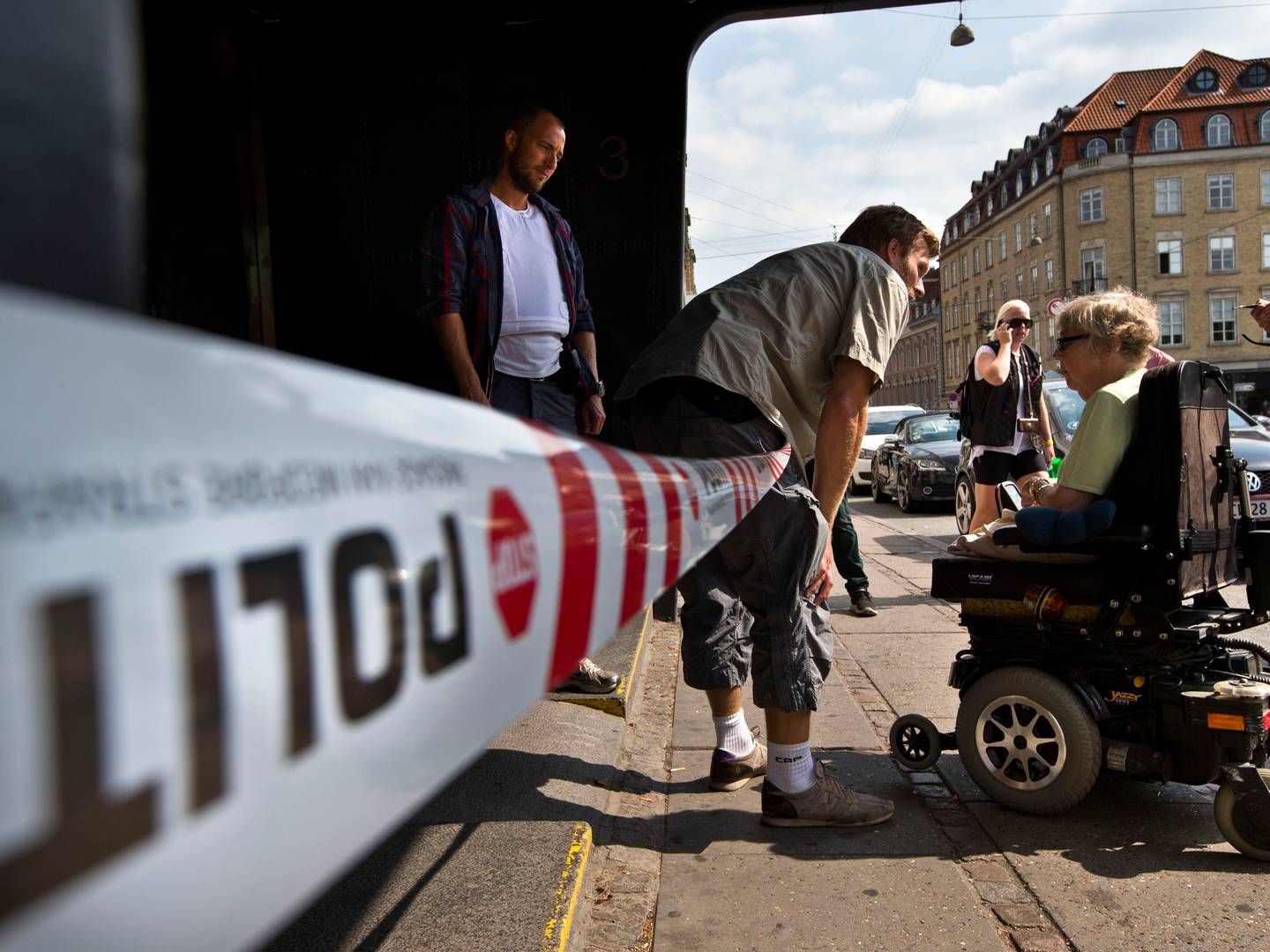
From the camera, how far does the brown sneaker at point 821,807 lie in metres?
3.00

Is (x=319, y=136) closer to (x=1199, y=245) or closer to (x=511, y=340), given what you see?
(x=511, y=340)

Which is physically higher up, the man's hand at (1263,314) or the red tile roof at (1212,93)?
the red tile roof at (1212,93)

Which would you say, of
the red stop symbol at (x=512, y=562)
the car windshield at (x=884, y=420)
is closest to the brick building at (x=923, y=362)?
the car windshield at (x=884, y=420)

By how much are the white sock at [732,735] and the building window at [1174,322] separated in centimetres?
5815

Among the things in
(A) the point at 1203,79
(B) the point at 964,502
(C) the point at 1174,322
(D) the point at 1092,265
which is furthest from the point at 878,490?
(A) the point at 1203,79

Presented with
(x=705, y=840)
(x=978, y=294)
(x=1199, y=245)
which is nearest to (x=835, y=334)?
(x=705, y=840)

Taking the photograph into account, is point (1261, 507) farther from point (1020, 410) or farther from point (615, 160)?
point (615, 160)

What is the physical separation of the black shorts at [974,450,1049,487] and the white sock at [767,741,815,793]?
431 cm

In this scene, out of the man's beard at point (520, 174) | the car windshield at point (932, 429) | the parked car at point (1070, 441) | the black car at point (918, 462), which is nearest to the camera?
the man's beard at point (520, 174)

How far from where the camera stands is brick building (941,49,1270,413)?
53.0 meters

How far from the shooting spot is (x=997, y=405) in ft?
21.8

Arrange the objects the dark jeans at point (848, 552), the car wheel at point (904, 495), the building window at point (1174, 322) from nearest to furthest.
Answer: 1. the dark jeans at point (848, 552)
2. the car wheel at point (904, 495)
3. the building window at point (1174, 322)

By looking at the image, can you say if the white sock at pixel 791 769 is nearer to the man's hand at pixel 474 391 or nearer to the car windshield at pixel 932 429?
the man's hand at pixel 474 391

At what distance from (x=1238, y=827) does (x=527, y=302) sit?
9.06 ft
